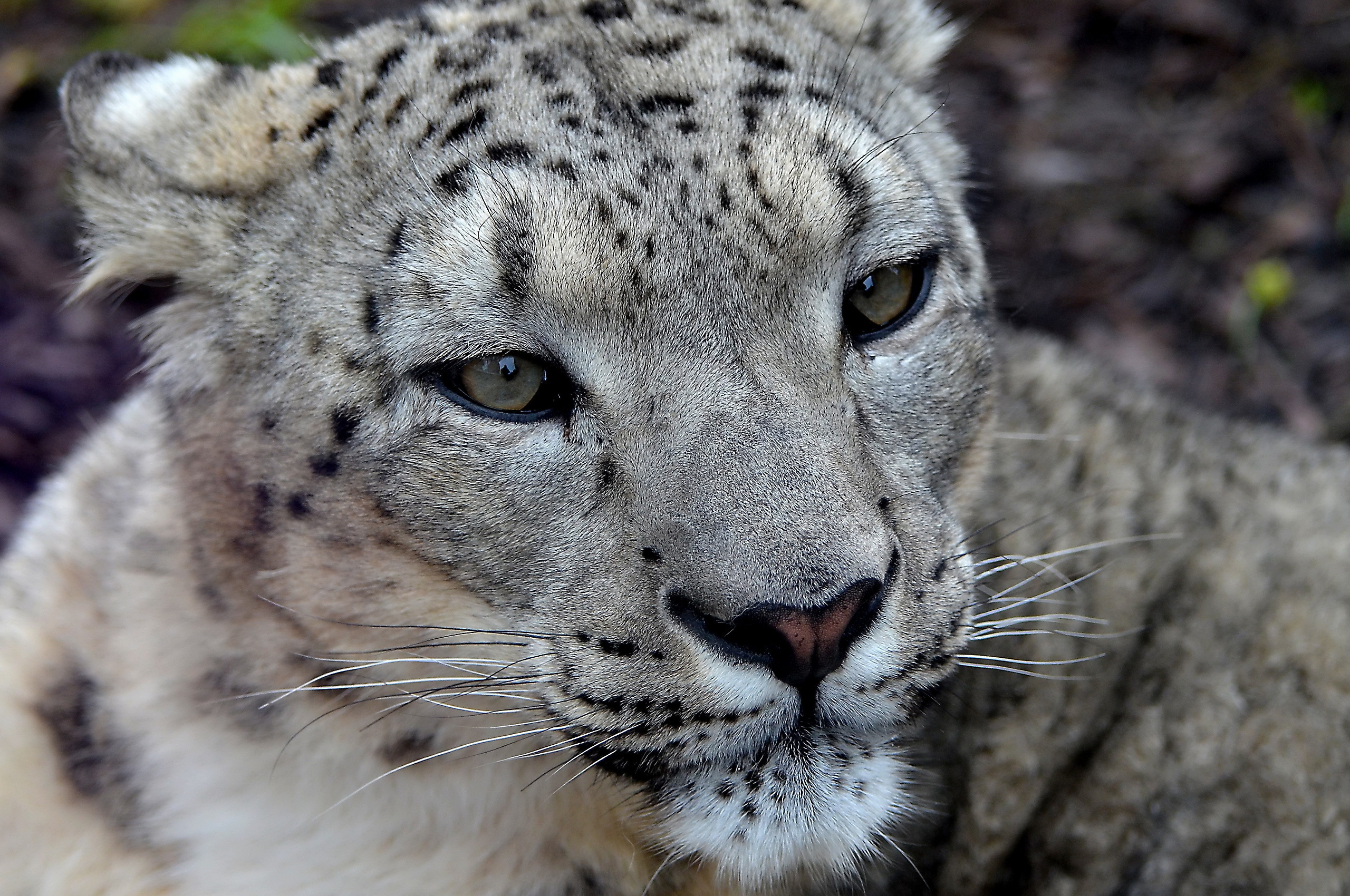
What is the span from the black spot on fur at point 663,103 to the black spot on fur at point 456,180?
1.19 ft

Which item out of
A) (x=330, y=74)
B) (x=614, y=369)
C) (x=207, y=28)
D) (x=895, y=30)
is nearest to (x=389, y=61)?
(x=330, y=74)

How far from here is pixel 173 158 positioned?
9.60 feet

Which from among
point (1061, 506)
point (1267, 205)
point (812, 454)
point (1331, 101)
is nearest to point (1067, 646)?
point (1061, 506)

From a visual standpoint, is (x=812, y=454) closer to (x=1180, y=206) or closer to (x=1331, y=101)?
(x=1180, y=206)

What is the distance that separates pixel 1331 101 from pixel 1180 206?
36.7 inches

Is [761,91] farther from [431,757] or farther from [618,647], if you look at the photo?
[431,757]

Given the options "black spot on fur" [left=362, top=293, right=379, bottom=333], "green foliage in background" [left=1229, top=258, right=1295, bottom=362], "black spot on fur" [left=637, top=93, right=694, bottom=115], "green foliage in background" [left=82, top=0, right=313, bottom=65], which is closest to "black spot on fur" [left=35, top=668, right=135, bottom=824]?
→ "black spot on fur" [left=362, top=293, right=379, bottom=333]

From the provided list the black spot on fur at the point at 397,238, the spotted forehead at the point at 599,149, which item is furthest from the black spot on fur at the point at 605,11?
the black spot on fur at the point at 397,238

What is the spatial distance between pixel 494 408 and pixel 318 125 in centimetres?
77

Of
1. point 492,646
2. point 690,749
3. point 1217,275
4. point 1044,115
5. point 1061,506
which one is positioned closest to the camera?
point 690,749

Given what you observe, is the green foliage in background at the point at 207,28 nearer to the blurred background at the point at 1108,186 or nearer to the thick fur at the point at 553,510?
the blurred background at the point at 1108,186

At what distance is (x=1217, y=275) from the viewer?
606cm

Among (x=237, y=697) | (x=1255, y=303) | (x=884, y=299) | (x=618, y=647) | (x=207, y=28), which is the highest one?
(x=207, y=28)

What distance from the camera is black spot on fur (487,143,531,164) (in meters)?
2.53
